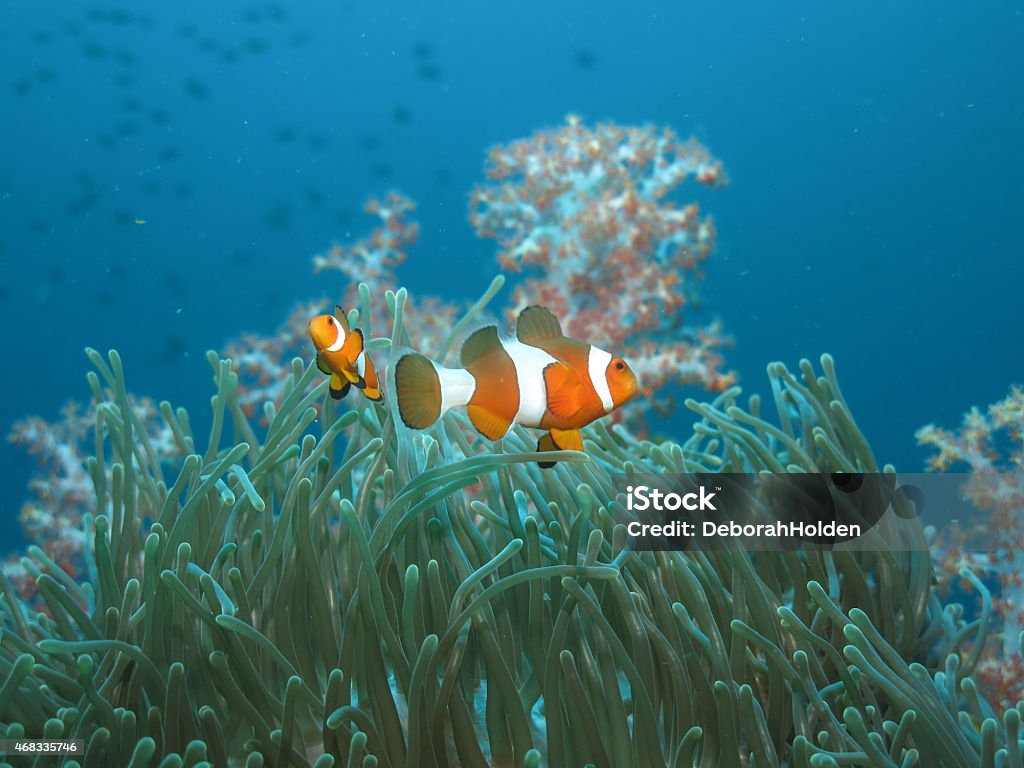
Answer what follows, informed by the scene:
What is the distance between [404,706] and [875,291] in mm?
12450

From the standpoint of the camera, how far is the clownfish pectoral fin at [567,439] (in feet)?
3.58

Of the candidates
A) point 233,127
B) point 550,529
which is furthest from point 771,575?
point 233,127

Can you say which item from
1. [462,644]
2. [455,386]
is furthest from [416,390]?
[462,644]

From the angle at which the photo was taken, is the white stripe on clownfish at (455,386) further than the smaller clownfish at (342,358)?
No

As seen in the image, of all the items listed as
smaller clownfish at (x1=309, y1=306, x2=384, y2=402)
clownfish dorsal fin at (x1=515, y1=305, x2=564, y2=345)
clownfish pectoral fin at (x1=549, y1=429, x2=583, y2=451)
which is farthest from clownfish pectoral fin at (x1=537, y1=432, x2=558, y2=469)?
smaller clownfish at (x1=309, y1=306, x2=384, y2=402)

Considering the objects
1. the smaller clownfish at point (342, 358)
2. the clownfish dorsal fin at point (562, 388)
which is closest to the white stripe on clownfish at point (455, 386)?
the clownfish dorsal fin at point (562, 388)

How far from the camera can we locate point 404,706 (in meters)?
1.12

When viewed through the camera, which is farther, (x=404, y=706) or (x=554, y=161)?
(x=554, y=161)

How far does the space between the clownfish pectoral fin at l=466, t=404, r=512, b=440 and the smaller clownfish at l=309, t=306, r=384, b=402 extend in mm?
223

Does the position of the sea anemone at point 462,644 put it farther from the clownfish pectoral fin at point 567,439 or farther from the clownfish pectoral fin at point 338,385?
the clownfish pectoral fin at point 338,385

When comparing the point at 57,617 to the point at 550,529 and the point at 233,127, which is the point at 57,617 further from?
the point at 233,127

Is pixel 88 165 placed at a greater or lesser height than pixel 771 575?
greater

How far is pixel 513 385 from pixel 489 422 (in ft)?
0.25

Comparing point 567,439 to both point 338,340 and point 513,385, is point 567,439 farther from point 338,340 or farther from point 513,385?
point 338,340
